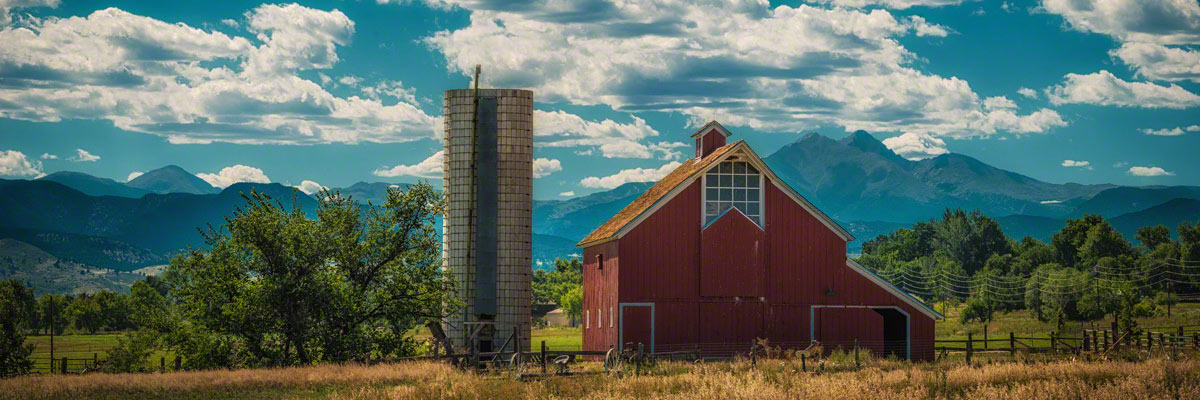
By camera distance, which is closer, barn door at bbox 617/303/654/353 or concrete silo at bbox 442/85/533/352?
barn door at bbox 617/303/654/353

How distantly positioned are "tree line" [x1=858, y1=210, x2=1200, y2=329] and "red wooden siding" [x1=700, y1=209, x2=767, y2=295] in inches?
1183

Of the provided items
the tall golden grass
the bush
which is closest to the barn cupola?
the tall golden grass

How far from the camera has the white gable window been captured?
41.3m

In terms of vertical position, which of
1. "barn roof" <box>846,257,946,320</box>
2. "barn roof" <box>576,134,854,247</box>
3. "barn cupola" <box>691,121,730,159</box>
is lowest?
"barn roof" <box>846,257,946,320</box>

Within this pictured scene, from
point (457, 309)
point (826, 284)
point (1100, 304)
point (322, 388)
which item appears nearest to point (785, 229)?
point (826, 284)

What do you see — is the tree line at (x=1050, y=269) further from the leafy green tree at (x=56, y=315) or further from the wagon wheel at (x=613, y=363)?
the leafy green tree at (x=56, y=315)

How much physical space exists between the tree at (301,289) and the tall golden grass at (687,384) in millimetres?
6719

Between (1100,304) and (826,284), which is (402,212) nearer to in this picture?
(826,284)

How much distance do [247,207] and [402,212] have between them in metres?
5.81

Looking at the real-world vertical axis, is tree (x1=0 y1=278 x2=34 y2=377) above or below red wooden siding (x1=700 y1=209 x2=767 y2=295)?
below

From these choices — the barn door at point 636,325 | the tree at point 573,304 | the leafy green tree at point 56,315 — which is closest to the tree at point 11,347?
the barn door at point 636,325

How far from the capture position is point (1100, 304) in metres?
87.9

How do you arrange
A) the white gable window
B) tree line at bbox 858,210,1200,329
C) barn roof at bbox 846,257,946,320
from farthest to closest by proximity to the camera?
tree line at bbox 858,210,1200,329 < barn roof at bbox 846,257,946,320 < the white gable window

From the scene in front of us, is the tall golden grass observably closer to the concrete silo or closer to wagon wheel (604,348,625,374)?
wagon wheel (604,348,625,374)
